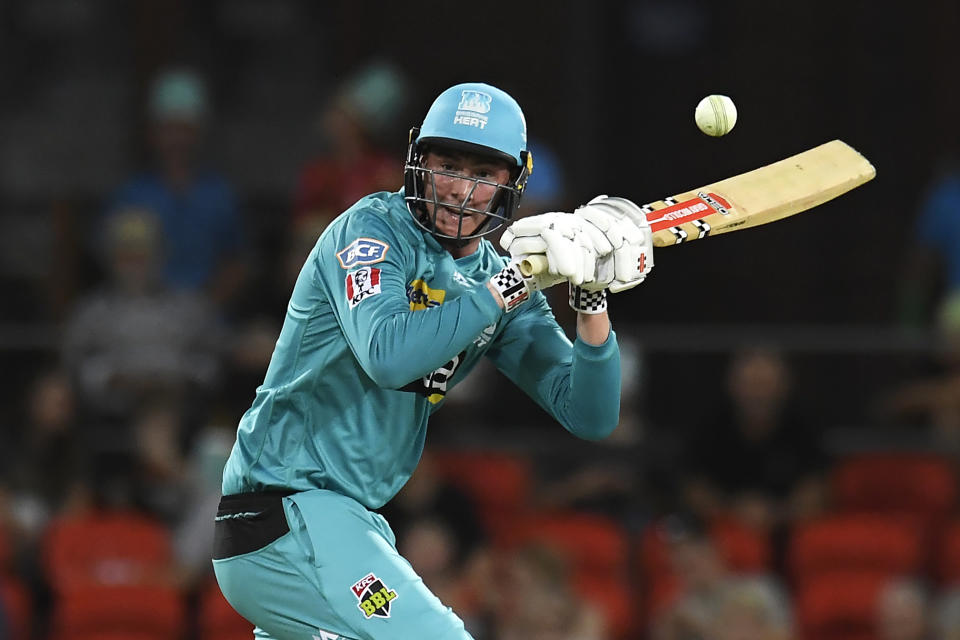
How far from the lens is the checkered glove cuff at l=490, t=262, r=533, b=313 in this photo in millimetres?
3723

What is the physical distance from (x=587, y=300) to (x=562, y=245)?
1.03 ft

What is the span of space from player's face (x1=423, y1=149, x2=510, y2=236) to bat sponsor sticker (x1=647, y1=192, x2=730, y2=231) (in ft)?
1.21

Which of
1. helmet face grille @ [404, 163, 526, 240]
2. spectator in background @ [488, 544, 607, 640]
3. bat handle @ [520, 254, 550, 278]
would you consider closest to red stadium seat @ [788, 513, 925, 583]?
spectator in background @ [488, 544, 607, 640]

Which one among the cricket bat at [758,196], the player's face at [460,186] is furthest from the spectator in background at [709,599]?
the player's face at [460,186]

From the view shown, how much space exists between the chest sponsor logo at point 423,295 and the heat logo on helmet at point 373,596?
2.04 ft

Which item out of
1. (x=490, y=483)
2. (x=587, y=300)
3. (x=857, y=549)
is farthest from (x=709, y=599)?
(x=587, y=300)

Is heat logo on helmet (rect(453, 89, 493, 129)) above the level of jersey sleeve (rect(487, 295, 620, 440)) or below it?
above

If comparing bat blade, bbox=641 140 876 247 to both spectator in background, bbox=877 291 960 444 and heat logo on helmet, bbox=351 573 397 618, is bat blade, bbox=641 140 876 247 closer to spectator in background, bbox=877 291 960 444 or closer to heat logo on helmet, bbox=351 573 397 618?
heat logo on helmet, bbox=351 573 397 618

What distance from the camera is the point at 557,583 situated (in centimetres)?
645

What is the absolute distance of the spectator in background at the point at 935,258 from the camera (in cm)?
826

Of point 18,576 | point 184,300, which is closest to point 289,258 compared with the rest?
point 184,300

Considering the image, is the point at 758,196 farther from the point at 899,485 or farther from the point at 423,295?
the point at 899,485

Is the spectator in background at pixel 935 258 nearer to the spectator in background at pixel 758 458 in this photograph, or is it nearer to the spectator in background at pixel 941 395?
the spectator in background at pixel 941 395

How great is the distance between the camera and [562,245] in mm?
3648
